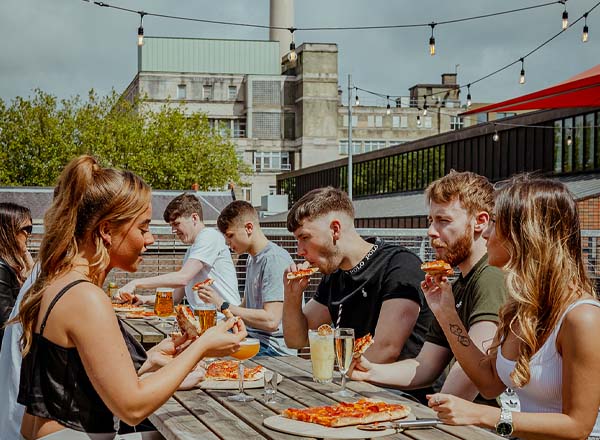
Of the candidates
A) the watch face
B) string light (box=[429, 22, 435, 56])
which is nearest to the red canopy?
the watch face

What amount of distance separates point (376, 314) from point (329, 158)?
3135 inches

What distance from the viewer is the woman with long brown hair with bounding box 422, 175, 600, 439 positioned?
281 cm

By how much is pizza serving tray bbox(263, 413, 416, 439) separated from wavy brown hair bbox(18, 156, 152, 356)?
2.72 feet

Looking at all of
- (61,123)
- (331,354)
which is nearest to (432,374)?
(331,354)

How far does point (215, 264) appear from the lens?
8.11 m

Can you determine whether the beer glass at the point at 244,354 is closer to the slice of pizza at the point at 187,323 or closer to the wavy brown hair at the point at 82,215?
the slice of pizza at the point at 187,323

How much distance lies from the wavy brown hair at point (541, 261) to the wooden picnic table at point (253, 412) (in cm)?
39

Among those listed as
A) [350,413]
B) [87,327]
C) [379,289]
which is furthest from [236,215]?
[87,327]

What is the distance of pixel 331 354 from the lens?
13.1 feet

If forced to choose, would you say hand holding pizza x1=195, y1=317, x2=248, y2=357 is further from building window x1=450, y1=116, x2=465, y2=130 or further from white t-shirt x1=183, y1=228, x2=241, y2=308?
building window x1=450, y1=116, x2=465, y2=130

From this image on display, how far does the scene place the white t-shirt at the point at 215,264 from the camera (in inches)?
315

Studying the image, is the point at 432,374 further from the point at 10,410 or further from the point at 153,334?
the point at 153,334

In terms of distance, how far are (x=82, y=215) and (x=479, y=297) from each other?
5.92 ft

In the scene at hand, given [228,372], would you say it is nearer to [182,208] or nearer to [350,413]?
[350,413]
